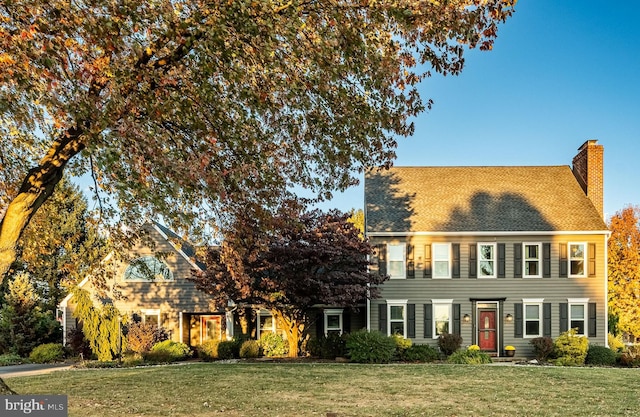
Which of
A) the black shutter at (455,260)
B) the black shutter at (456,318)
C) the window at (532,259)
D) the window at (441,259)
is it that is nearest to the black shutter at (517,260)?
the window at (532,259)

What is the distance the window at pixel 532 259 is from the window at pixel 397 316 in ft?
18.5

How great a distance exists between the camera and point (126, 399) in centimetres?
1096

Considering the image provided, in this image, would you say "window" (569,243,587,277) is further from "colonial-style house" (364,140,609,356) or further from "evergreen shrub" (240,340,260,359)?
"evergreen shrub" (240,340,260,359)

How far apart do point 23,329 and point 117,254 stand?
20625 millimetres

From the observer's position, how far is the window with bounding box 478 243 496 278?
24000 mm

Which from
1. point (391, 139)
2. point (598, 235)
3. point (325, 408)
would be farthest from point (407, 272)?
point (391, 139)

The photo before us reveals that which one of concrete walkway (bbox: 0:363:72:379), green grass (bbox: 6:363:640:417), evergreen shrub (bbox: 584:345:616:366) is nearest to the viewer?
green grass (bbox: 6:363:640:417)

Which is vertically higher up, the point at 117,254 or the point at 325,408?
the point at 117,254

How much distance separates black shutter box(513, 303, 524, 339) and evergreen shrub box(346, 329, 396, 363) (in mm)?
6433

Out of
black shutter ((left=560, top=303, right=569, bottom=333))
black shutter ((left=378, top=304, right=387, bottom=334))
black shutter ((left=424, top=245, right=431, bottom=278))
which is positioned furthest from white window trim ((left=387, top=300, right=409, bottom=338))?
black shutter ((left=560, top=303, right=569, bottom=333))

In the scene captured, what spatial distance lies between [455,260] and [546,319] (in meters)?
4.64

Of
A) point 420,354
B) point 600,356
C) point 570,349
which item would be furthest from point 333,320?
point 600,356

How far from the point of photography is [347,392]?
12.1m

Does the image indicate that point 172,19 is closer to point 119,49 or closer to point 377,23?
point 119,49
